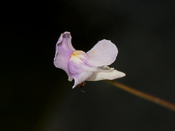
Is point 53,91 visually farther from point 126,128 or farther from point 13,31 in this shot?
point 126,128

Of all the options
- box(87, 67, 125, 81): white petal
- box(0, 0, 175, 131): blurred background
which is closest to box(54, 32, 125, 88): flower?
box(87, 67, 125, 81): white petal

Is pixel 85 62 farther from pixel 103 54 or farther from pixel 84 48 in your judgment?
pixel 84 48

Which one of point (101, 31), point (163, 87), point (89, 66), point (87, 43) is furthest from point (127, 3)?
point (89, 66)

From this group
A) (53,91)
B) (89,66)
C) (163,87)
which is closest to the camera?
(89,66)

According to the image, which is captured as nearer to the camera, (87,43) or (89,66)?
(89,66)

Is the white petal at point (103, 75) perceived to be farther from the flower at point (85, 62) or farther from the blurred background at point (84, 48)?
the blurred background at point (84, 48)

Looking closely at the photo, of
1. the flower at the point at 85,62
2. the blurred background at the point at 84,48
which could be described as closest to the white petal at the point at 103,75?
the flower at the point at 85,62
